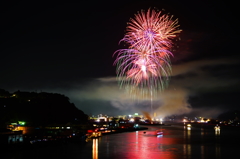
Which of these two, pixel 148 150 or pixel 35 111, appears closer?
pixel 148 150

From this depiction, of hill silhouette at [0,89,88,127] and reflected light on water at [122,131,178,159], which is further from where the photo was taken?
hill silhouette at [0,89,88,127]

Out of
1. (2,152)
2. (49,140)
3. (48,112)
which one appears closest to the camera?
(2,152)

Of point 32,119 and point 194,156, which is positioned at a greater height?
point 32,119

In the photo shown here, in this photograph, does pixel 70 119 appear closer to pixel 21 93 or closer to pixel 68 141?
pixel 21 93

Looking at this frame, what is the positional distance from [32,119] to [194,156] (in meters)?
30.0

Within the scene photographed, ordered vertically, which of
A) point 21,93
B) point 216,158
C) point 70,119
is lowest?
point 216,158

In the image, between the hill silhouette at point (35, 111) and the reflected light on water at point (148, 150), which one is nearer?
the reflected light on water at point (148, 150)

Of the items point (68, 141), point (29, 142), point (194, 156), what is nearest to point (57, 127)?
point (68, 141)

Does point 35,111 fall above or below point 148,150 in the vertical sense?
above

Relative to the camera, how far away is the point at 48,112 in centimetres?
5488

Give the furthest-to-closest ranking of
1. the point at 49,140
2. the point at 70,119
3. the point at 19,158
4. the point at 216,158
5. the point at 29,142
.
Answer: the point at 70,119 → the point at 49,140 → the point at 29,142 → the point at 216,158 → the point at 19,158

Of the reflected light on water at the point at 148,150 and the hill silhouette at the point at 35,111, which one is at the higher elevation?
the hill silhouette at the point at 35,111

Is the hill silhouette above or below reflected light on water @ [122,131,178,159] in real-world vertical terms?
above

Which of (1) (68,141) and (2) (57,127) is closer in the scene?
(1) (68,141)
